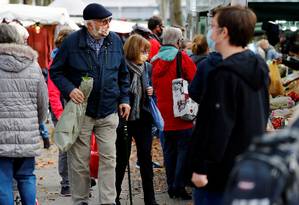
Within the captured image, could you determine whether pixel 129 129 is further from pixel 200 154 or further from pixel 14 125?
→ pixel 200 154

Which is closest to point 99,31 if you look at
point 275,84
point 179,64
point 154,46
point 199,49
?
point 179,64

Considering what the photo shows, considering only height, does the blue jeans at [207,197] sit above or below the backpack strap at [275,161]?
below

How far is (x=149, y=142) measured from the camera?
7.91 m

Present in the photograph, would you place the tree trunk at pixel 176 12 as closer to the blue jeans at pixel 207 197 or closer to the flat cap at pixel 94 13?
the flat cap at pixel 94 13

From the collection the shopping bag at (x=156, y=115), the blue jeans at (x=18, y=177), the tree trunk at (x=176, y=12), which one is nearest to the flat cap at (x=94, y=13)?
the shopping bag at (x=156, y=115)

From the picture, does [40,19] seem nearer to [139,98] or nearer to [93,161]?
[139,98]

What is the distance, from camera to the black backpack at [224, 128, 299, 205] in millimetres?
2646

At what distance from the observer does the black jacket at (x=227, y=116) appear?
4.20 m

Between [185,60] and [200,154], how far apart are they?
409cm

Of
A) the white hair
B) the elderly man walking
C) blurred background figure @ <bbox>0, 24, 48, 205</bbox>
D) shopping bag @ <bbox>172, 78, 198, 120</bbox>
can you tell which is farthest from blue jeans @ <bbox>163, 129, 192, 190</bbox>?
blurred background figure @ <bbox>0, 24, 48, 205</bbox>

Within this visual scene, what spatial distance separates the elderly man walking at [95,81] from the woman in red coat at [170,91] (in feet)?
3.88

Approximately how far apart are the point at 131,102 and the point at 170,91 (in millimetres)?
848

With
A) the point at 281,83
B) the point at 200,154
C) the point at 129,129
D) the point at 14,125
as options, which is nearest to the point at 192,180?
the point at 200,154

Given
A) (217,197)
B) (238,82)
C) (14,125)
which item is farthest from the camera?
(14,125)
